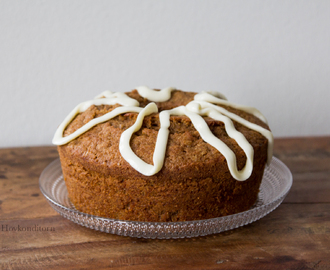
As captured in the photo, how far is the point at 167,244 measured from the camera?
1333mm

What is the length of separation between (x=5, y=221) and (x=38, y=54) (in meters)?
1.26

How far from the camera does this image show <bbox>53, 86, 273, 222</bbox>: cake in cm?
132

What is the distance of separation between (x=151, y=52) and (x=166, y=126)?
1.17 m

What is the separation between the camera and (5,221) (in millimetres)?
1495

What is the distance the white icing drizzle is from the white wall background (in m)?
0.78

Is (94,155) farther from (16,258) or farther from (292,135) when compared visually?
(292,135)

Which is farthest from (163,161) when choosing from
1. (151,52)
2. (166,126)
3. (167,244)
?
(151,52)

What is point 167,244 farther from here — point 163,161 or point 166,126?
point 166,126

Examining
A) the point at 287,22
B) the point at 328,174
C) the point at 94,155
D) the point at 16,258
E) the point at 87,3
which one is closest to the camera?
the point at 16,258

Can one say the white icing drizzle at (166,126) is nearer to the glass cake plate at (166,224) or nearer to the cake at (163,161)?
the cake at (163,161)

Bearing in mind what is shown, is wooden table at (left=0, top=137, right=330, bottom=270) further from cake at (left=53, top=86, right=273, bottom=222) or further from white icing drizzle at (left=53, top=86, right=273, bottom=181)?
white icing drizzle at (left=53, top=86, right=273, bottom=181)

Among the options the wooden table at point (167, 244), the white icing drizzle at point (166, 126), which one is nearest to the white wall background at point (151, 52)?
the white icing drizzle at point (166, 126)

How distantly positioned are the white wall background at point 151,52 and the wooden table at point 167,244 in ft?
3.06

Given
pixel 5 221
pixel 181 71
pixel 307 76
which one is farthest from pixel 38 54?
pixel 307 76
